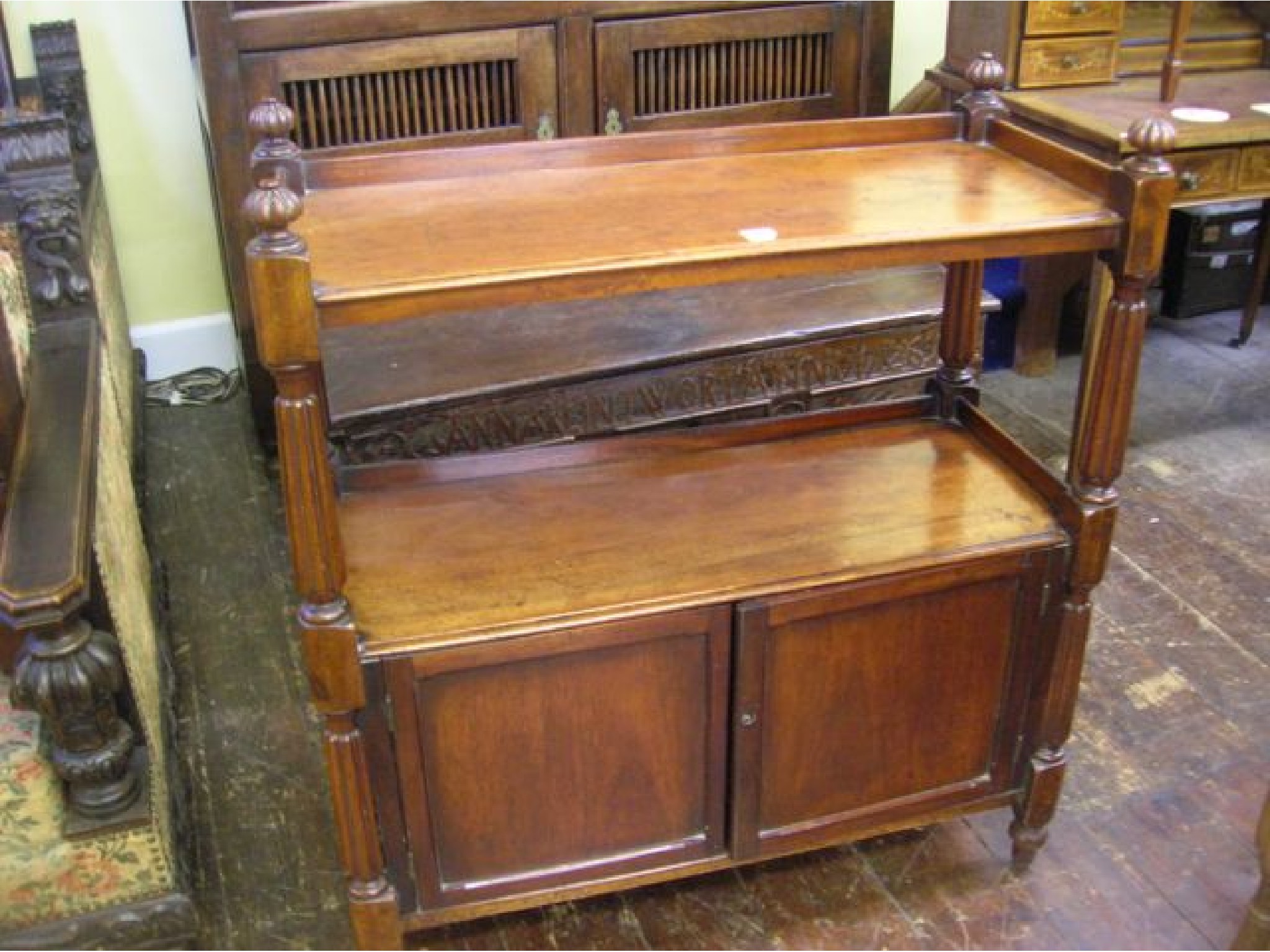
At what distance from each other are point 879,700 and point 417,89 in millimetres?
1742

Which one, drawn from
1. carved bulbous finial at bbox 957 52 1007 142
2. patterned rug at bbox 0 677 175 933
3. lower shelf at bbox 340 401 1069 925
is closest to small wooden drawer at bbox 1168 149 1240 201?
carved bulbous finial at bbox 957 52 1007 142

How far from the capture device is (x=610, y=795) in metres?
1.80

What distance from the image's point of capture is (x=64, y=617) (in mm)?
1664

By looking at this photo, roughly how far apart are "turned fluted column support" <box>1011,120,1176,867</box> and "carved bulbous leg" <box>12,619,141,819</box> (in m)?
1.29

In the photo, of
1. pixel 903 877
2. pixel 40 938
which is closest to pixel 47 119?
pixel 40 938

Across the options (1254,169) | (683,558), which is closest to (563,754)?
(683,558)

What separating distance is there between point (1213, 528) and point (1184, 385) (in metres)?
0.77

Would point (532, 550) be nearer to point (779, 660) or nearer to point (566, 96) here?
point (779, 660)

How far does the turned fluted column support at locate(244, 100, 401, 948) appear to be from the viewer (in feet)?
4.55

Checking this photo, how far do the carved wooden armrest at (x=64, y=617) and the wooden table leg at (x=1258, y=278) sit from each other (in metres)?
3.11

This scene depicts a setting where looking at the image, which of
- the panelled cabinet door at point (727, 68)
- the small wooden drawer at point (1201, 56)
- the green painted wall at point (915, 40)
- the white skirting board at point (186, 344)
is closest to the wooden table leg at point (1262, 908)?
the panelled cabinet door at point (727, 68)

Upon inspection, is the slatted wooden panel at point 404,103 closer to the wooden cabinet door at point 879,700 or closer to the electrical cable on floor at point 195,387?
the electrical cable on floor at point 195,387

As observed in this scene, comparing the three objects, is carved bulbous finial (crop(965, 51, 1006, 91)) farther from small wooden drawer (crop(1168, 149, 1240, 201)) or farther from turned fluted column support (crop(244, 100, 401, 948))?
small wooden drawer (crop(1168, 149, 1240, 201))

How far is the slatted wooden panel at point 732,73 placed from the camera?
302 cm
